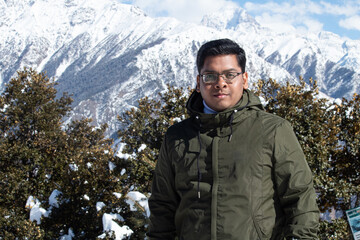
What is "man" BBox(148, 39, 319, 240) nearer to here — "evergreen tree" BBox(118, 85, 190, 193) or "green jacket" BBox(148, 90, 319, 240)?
"green jacket" BBox(148, 90, 319, 240)

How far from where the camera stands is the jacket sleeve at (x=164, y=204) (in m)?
2.67

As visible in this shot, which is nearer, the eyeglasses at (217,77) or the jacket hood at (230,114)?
the jacket hood at (230,114)

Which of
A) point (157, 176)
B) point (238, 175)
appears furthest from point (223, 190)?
point (157, 176)

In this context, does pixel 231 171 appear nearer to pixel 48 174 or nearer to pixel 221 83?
pixel 221 83

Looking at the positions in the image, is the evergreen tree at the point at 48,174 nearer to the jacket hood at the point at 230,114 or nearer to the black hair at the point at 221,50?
the jacket hood at the point at 230,114

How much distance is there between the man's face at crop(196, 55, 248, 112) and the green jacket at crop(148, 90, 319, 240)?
0.29ft

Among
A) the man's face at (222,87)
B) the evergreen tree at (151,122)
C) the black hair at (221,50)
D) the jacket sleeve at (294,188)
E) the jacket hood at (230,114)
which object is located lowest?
the jacket sleeve at (294,188)

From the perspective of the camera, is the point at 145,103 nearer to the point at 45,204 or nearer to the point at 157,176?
the point at 45,204

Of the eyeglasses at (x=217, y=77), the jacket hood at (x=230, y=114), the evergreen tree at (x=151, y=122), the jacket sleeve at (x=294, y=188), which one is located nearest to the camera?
the jacket sleeve at (x=294, y=188)

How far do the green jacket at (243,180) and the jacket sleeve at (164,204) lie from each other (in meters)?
0.11

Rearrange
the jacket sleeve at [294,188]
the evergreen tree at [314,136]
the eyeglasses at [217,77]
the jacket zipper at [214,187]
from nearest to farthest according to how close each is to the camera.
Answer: the jacket sleeve at [294,188], the jacket zipper at [214,187], the eyeglasses at [217,77], the evergreen tree at [314,136]

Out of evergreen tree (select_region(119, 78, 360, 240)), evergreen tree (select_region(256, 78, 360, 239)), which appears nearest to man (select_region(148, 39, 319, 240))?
evergreen tree (select_region(119, 78, 360, 240))

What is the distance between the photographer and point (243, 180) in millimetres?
2279

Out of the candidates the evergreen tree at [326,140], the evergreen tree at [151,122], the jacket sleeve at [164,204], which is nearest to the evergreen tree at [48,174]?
the evergreen tree at [151,122]
